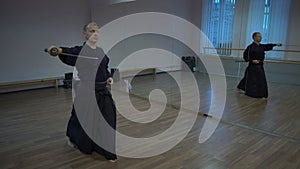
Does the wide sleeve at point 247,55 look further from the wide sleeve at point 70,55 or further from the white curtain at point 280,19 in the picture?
the wide sleeve at point 70,55

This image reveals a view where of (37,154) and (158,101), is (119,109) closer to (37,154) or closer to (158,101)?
(158,101)

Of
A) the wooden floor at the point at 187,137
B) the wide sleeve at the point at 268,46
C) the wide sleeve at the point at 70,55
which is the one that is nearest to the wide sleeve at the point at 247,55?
the wide sleeve at the point at 268,46

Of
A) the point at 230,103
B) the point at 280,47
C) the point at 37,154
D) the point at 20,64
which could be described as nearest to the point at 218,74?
the point at 230,103

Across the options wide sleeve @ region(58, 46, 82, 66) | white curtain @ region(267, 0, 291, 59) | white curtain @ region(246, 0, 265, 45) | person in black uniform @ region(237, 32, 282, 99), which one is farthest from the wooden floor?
white curtain @ region(246, 0, 265, 45)

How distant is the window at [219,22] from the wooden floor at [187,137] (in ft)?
2.93

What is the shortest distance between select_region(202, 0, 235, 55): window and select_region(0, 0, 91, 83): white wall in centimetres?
309

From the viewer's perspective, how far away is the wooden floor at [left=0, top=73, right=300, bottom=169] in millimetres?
2422

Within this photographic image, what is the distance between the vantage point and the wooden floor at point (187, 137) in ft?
7.95

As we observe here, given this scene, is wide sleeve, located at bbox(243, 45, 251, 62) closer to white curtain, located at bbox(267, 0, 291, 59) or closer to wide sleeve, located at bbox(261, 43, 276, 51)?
wide sleeve, located at bbox(261, 43, 276, 51)

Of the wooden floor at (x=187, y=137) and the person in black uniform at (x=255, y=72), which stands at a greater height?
the person in black uniform at (x=255, y=72)

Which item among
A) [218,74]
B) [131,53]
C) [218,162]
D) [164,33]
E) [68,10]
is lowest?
[218,162]

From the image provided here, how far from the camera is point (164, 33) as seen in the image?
17.7 feet

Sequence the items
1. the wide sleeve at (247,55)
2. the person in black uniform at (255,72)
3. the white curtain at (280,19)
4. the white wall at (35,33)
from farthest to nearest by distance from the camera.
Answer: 1. the white wall at (35,33)
2. the wide sleeve at (247,55)
3. the person in black uniform at (255,72)
4. the white curtain at (280,19)

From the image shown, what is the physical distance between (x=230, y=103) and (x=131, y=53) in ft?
8.30
